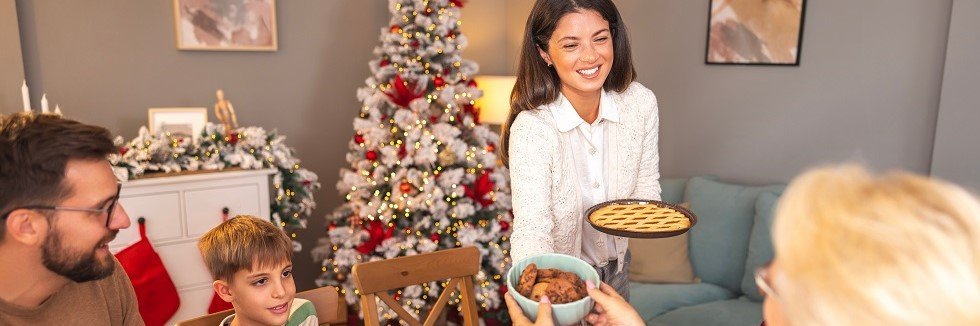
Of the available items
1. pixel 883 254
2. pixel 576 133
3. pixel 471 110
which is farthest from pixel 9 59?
pixel 883 254

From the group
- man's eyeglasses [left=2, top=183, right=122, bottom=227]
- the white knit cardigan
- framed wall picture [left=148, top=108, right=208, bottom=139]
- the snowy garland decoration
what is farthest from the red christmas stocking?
the white knit cardigan

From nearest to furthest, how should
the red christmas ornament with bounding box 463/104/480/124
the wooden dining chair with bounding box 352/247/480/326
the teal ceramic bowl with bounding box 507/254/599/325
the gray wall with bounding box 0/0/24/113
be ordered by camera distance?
the teal ceramic bowl with bounding box 507/254/599/325, the wooden dining chair with bounding box 352/247/480/326, the gray wall with bounding box 0/0/24/113, the red christmas ornament with bounding box 463/104/480/124

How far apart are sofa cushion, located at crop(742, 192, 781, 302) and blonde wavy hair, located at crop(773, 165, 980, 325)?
2.33 m

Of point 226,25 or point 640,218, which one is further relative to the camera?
point 226,25

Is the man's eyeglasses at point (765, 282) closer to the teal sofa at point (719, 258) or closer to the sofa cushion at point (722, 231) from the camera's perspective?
the teal sofa at point (719, 258)

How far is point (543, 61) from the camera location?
1.62m

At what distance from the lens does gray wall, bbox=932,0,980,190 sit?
241 centimetres

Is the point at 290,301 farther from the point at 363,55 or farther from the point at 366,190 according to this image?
the point at 363,55

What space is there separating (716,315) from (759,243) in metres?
0.43

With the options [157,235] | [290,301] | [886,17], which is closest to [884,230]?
[290,301]

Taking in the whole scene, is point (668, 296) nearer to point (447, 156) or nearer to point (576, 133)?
point (447, 156)

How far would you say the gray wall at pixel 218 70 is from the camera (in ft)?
10.5

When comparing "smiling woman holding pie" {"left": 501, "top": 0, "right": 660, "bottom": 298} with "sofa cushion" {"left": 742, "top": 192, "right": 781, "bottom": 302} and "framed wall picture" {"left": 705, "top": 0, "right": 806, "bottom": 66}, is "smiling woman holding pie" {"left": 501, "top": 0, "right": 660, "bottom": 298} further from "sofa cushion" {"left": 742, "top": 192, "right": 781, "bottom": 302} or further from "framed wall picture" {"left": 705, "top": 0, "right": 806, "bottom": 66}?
"framed wall picture" {"left": 705, "top": 0, "right": 806, "bottom": 66}

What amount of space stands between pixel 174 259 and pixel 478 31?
268 cm
